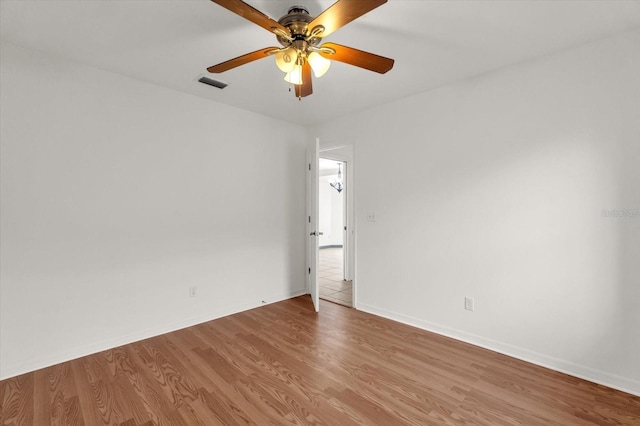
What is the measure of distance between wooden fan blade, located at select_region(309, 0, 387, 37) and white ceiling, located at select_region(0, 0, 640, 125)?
0.37m

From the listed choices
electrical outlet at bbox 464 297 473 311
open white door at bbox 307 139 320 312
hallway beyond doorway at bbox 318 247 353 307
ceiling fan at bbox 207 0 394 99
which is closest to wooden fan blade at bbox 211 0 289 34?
ceiling fan at bbox 207 0 394 99

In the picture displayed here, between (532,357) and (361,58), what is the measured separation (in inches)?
110

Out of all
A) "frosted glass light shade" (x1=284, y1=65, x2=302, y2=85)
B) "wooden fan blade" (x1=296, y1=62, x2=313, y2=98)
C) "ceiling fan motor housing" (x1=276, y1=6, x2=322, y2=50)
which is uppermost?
"ceiling fan motor housing" (x1=276, y1=6, x2=322, y2=50)

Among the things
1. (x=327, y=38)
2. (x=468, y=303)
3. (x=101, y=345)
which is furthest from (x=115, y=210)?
(x=468, y=303)

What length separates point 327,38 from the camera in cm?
222

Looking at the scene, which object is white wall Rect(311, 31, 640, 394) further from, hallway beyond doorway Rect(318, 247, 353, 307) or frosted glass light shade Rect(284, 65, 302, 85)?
frosted glass light shade Rect(284, 65, 302, 85)

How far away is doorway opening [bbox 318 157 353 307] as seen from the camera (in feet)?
15.8

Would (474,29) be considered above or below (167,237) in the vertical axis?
above

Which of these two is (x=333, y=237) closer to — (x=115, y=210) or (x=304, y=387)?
(x=115, y=210)

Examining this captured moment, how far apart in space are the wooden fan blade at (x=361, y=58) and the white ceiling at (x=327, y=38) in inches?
13.2

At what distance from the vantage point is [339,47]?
1744 mm

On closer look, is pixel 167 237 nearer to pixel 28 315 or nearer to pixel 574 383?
pixel 28 315

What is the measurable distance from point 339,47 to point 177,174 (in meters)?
2.30

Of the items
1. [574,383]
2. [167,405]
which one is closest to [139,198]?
[167,405]
